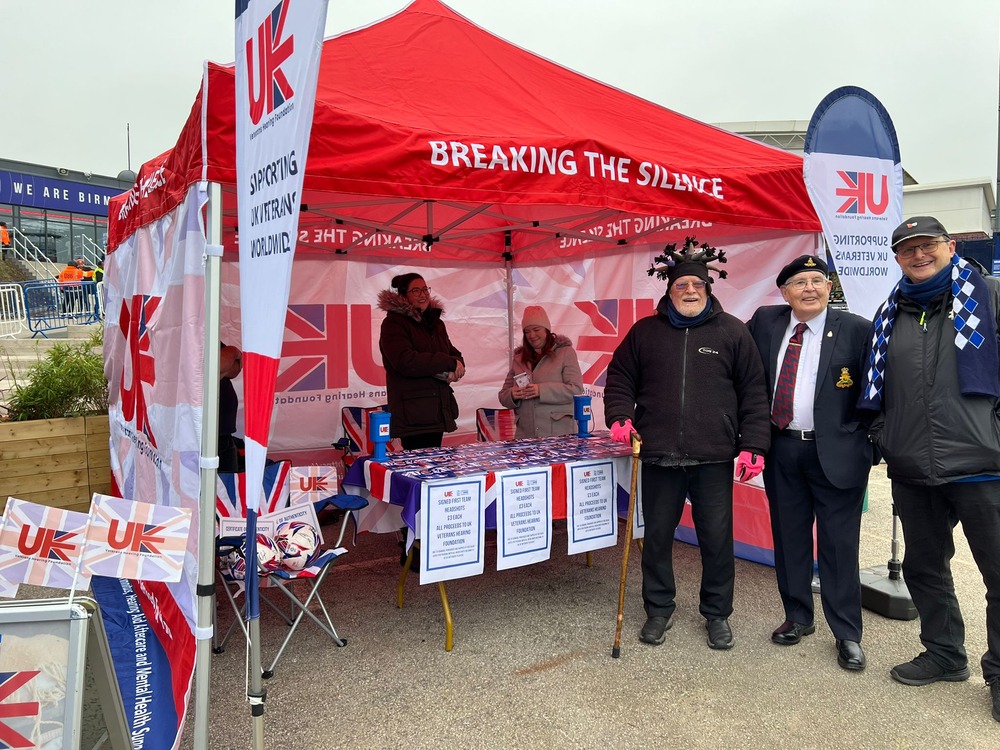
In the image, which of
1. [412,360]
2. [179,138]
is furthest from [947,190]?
[179,138]

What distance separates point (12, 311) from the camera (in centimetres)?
1380

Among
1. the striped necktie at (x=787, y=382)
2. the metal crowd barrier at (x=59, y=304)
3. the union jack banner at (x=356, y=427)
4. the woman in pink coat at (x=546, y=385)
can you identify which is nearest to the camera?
the striped necktie at (x=787, y=382)

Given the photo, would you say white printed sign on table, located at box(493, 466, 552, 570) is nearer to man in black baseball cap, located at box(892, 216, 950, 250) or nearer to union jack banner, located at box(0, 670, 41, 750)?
man in black baseball cap, located at box(892, 216, 950, 250)

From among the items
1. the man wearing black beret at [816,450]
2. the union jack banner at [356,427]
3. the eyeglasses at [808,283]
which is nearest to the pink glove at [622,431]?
the man wearing black beret at [816,450]

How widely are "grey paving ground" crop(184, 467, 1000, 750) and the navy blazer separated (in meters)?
0.87

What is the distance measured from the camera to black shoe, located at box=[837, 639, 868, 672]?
285 cm

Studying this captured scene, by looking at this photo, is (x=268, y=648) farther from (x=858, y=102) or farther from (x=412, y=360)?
(x=858, y=102)

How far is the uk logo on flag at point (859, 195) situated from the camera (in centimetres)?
354

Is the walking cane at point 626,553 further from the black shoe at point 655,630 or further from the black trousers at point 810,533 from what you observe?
the black trousers at point 810,533

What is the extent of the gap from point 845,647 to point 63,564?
9.81 ft


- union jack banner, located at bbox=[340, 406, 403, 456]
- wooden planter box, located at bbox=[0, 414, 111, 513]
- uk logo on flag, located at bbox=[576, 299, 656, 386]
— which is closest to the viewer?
wooden planter box, located at bbox=[0, 414, 111, 513]

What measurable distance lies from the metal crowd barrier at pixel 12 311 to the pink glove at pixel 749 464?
1441 centimetres

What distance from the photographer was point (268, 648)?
303cm

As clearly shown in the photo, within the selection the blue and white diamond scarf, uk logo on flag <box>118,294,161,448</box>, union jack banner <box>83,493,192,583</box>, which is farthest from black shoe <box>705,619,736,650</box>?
uk logo on flag <box>118,294,161,448</box>
